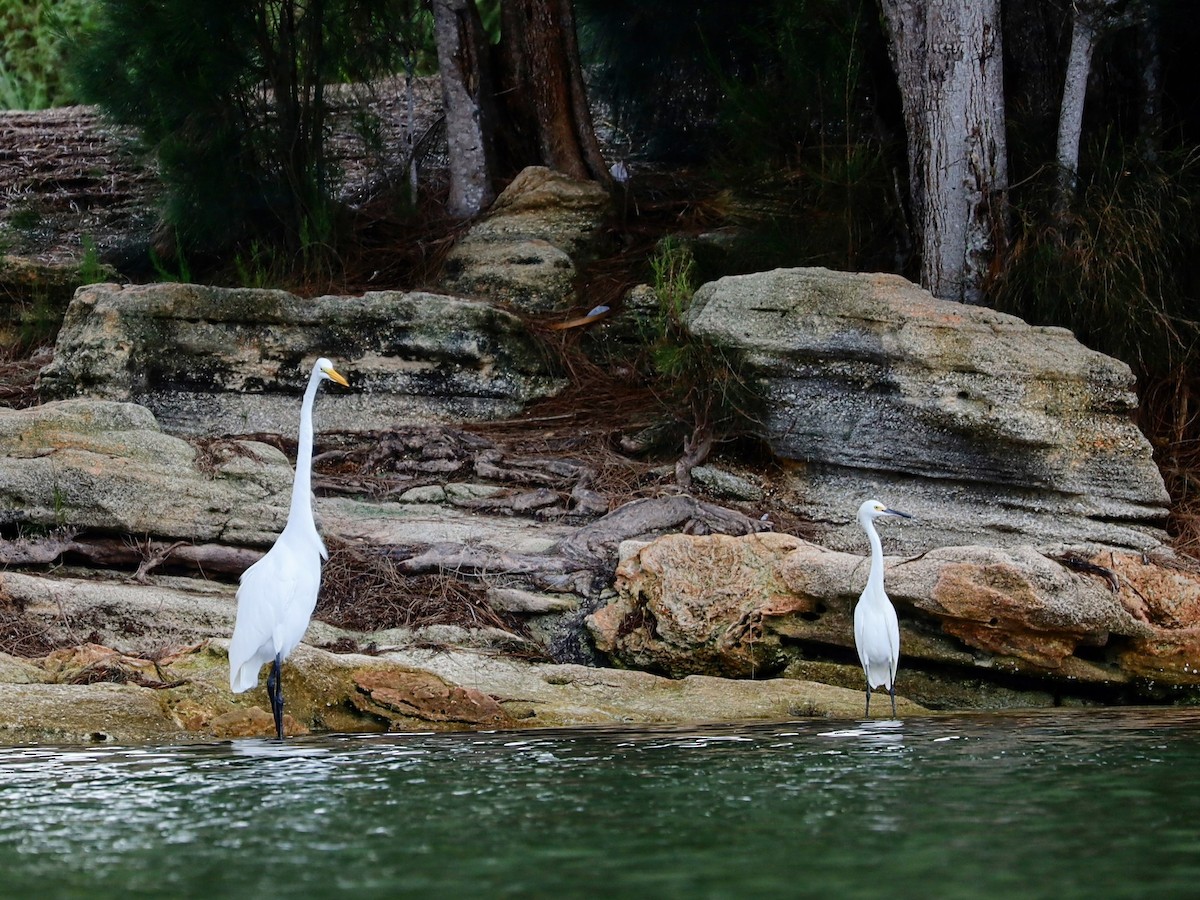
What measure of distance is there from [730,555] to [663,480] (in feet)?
5.15

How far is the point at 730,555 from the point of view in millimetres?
6559

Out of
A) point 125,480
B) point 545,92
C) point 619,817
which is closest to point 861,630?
point 619,817

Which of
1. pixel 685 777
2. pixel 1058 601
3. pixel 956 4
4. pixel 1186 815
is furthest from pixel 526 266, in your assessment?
pixel 1186 815

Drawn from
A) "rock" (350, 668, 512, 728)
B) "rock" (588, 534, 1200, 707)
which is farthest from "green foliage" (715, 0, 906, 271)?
"rock" (350, 668, 512, 728)

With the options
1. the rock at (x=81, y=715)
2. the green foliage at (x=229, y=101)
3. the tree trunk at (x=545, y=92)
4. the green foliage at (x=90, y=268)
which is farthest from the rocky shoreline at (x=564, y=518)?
the tree trunk at (x=545, y=92)

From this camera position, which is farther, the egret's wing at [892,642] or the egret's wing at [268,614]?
the egret's wing at [892,642]

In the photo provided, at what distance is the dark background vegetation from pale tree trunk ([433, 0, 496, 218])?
15.3 inches

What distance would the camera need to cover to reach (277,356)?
8.89m

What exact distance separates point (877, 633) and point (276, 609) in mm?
2403

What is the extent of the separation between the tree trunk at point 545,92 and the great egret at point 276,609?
566cm

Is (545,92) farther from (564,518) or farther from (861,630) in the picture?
(861,630)

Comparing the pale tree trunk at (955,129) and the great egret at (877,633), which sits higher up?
the pale tree trunk at (955,129)

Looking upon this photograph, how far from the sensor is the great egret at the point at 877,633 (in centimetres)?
589

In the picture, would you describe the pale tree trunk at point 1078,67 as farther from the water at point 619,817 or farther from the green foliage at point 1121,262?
the water at point 619,817
